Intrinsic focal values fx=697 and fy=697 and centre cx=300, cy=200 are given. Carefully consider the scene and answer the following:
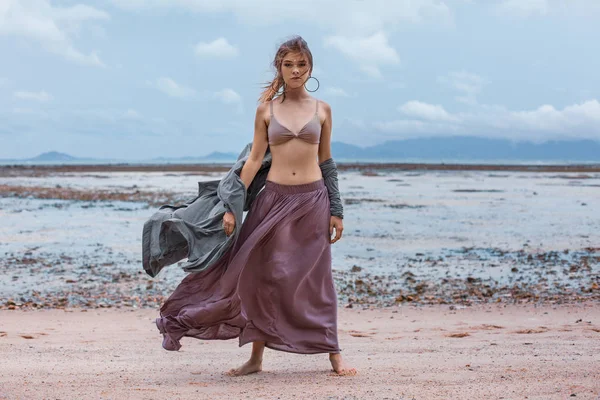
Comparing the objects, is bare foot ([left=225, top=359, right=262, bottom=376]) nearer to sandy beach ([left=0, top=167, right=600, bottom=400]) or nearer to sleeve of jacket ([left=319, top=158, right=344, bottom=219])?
sandy beach ([left=0, top=167, right=600, bottom=400])

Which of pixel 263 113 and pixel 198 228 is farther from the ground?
pixel 263 113

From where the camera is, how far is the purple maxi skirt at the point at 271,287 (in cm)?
485

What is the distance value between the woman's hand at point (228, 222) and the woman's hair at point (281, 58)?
2.97 feet

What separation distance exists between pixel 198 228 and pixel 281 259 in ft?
2.02

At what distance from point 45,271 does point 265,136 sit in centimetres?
827

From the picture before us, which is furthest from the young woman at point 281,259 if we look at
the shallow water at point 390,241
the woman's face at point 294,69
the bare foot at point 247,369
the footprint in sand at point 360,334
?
the shallow water at point 390,241

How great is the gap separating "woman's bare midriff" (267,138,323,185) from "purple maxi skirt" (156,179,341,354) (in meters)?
0.05

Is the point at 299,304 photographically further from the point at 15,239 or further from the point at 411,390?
the point at 15,239

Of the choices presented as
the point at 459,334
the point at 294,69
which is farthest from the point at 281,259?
the point at 459,334

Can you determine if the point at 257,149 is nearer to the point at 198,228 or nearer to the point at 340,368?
the point at 198,228

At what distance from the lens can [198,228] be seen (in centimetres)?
484

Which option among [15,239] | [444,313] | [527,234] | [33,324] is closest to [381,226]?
[527,234]

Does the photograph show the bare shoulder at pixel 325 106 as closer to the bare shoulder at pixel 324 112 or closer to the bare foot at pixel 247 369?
the bare shoulder at pixel 324 112

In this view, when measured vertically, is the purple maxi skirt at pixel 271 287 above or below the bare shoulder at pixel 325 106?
below
